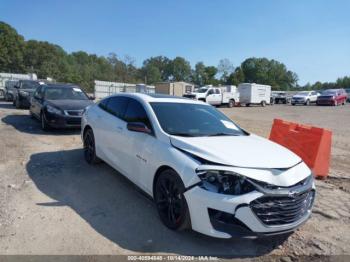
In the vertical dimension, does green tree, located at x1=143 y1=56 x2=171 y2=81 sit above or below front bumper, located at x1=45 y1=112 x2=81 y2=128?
above

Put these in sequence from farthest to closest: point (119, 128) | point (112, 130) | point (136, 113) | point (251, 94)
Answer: point (251, 94) < point (112, 130) < point (119, 128) < point (136, 113)

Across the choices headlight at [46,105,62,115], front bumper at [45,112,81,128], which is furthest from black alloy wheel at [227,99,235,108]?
headlight at [46,105,62,115]

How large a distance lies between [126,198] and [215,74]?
115m

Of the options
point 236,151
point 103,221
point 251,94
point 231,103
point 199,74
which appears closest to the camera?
point 236,151

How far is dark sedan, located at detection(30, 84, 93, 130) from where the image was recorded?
9172 mm

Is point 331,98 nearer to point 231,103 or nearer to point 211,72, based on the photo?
point 231,103

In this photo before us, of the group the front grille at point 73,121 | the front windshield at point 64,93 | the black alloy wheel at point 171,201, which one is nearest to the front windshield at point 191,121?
the black alloy wheel at point 171,201

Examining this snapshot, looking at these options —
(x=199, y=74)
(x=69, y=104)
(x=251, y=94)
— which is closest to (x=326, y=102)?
(x=251, y=94)

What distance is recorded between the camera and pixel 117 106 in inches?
217

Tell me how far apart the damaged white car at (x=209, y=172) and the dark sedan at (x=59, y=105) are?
4864 millimetres

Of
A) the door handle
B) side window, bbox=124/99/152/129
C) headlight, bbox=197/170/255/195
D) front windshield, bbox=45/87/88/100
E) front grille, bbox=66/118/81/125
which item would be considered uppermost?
front windshield, bbox=45/87/88/100

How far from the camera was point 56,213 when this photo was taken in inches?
158

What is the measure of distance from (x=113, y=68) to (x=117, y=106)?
7943 cm

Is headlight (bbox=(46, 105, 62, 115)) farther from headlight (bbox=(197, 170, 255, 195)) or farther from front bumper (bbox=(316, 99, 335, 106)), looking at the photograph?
front bumper (bbox=(316, 99, 335, 106))
